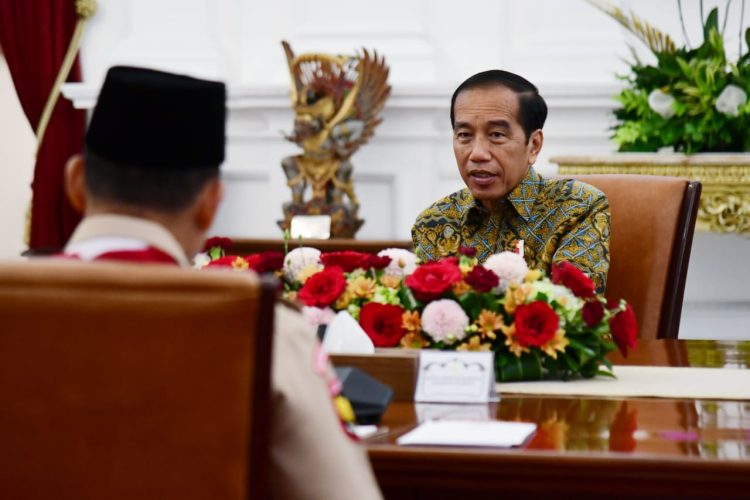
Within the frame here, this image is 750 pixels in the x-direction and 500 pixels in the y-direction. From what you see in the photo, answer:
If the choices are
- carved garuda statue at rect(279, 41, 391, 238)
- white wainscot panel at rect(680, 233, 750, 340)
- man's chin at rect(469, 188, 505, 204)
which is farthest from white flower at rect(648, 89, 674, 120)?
man's chin at rect(469, 188, 505, 204)

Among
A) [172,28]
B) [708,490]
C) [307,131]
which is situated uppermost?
[172,28]

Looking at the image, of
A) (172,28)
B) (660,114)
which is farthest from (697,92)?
(172,28)

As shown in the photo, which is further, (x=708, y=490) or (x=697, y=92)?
(x=697, y=92)

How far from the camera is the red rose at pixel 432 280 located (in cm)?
221

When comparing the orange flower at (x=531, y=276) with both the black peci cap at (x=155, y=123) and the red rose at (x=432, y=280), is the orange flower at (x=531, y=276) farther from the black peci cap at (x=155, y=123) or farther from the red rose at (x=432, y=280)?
the black peci cap at (x=155, y=123)

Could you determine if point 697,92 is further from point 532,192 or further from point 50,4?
point 50,4

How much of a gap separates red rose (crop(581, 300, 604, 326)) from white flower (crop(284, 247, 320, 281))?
56 centimetres

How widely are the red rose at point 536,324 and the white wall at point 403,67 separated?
343cm

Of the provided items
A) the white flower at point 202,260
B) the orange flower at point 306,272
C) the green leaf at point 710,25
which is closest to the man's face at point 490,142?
the white flower at point 202,260

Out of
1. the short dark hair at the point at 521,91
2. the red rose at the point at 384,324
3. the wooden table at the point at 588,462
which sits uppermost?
the short dark hair at the point at 521,91

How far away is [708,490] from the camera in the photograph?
1.57 m

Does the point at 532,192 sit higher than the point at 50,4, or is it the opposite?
the point at 50,4

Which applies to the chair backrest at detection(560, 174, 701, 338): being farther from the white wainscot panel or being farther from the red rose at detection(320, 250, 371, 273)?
the white wainscot panel

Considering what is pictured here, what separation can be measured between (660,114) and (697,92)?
0.19 metres
